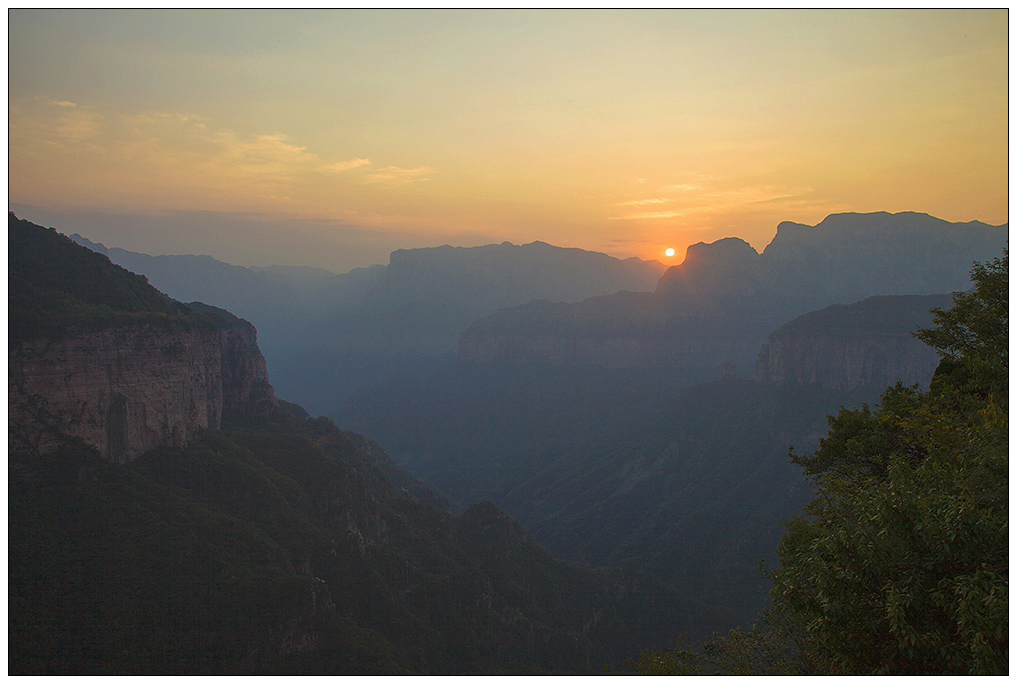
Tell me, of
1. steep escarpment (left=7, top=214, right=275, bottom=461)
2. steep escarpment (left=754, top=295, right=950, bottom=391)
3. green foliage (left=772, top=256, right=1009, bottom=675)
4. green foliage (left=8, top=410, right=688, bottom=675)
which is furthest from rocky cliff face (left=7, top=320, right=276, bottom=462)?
steep escarpment (left=754, top=295, right=950, bottom=391)

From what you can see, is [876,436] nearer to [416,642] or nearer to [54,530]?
[416,642]

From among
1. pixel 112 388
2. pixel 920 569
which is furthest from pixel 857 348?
pixel 112 388

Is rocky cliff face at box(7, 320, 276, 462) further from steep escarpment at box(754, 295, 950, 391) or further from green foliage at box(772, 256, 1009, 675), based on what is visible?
steep escarpment at box(754, 295, 950, 391)

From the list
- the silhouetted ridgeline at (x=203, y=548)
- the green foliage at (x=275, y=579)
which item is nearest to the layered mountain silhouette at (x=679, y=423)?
the green foliage at (x=275, y=579)

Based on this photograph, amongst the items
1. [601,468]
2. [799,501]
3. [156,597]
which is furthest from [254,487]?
[601,468]

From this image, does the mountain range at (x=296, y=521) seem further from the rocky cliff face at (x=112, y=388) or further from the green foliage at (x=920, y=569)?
the green foliage at (x=920, y=569)

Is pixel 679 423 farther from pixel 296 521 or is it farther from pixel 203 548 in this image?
pixel 203 548
